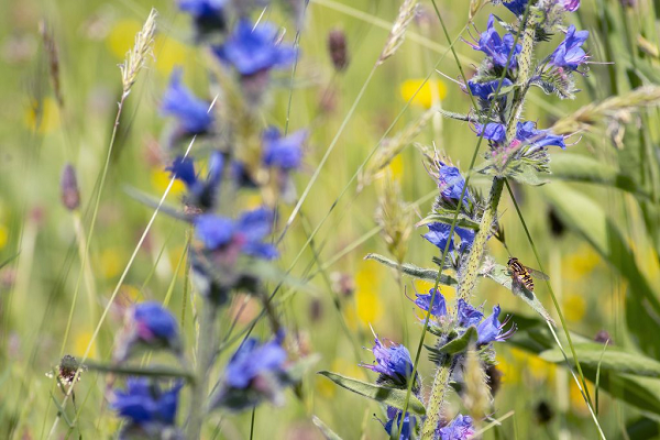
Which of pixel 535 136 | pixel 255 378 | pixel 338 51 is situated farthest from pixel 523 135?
pixel 338 51

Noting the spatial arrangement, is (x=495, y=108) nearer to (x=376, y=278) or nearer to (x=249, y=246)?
(x=249, y=246)

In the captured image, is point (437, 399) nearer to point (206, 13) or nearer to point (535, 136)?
point (535, 136)

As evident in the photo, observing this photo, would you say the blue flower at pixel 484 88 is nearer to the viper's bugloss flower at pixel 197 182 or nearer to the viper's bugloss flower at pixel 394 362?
the viper's bugloss flower at pixel 394 362

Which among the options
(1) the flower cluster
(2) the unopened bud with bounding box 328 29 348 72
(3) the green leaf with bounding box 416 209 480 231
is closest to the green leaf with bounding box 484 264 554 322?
(3) the green leaf with bounding box 416 209 480 231

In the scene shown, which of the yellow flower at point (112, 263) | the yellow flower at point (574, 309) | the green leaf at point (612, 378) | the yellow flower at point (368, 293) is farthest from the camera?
the yellow flower at point (112, 263)

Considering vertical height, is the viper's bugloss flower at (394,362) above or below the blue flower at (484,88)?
below

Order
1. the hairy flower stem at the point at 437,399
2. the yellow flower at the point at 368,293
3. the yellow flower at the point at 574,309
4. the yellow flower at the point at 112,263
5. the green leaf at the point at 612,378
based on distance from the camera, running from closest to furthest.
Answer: the hairy flower stem at the point at 437,399 < the green leaf at the point at 612,378 < the yellow flower at the point at 574,309 < the yellow flower at the point at 368,293 < the yellow flower at the point at 112,263

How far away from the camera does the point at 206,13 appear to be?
93 cm

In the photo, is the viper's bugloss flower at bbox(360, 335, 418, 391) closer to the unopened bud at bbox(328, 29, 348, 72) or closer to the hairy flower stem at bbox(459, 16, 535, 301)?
the hairy flower stem at bbox(459, 16, 535, 301)

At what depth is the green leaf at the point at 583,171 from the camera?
2.14 metres

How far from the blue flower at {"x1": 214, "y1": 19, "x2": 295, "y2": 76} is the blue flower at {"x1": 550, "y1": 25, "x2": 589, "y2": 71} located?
771 millimetres

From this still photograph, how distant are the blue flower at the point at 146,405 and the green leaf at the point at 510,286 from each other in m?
0.75

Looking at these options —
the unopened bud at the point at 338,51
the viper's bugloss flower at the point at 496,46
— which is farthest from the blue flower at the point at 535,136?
the unopened bud at the point at 338,51

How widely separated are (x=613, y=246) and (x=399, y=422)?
1.21 m
